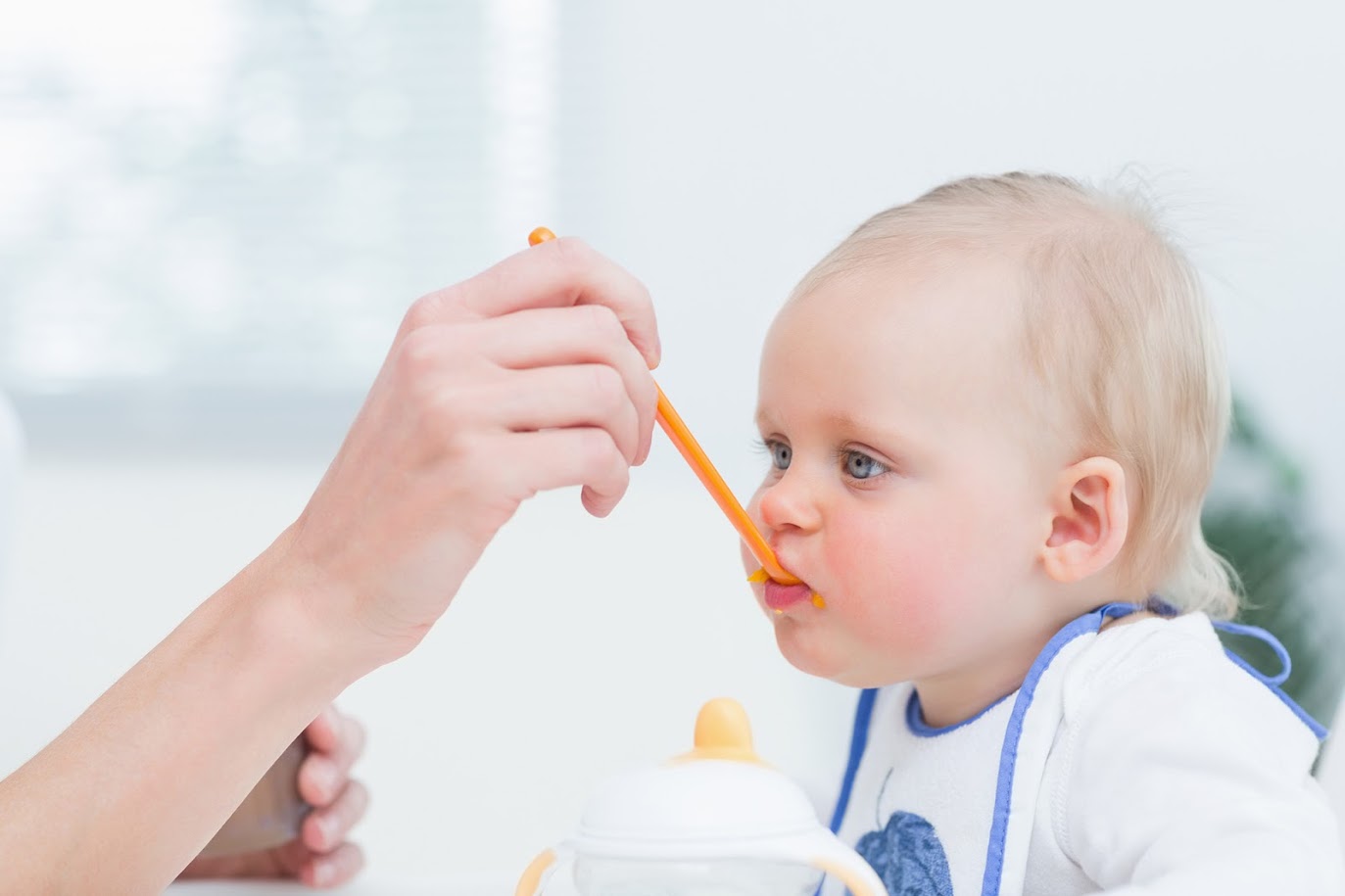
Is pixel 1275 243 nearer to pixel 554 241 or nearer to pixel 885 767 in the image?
pixel 885 767

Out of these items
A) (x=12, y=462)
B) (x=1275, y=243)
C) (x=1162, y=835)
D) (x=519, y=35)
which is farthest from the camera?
(x=519, y=35)

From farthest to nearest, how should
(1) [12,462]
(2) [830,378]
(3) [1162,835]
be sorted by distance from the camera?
1. (1) [12,462]
2. (2) [830,378]
3. (3) [1162,835]

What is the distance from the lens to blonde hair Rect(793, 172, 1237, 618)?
91 cm

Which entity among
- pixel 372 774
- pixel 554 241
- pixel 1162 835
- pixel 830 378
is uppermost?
pixel 554 241

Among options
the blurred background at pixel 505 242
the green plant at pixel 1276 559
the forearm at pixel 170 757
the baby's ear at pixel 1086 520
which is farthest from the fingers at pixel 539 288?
the blurred background at pixel 505 242

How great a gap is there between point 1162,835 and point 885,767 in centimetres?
32

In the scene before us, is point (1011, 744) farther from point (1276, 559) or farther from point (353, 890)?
point (1276, 559)

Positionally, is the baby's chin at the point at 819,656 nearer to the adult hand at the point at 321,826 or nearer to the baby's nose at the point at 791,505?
the baby's nose at the point at 791,505

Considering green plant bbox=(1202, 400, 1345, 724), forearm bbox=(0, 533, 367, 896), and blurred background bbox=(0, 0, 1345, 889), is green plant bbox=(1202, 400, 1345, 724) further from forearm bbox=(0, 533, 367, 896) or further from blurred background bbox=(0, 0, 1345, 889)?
forearm bbox=(0, 533, 367, 896)

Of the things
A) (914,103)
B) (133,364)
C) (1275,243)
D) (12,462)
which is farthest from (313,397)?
(1275,243)

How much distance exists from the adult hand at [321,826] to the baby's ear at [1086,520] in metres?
0.56

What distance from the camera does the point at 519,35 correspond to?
243cm

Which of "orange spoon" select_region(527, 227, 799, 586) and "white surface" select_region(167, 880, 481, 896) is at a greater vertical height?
"orange spoon" select_region(527, 227, 799, 586)

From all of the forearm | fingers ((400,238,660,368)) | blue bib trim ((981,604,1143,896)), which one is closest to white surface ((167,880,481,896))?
the forearm
